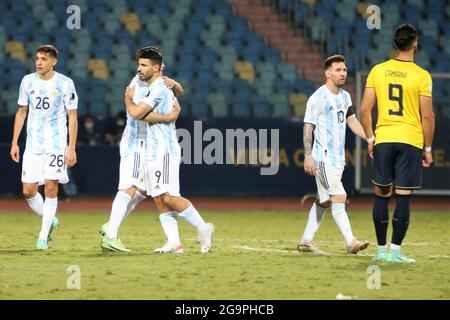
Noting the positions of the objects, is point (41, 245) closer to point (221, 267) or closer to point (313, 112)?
point (221, 267)

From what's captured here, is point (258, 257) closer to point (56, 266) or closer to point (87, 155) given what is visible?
point (56, 266)

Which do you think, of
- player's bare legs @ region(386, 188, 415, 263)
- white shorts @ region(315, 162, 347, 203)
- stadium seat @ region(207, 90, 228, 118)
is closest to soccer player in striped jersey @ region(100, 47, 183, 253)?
white shorts @ region(315, 162, 347, 203)

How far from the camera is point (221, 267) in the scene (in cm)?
948

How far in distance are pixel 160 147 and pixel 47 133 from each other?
4.71 ft

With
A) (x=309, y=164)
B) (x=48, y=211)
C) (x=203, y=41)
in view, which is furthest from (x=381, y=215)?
(x=203, y=41)

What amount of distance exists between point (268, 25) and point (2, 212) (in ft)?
30.3

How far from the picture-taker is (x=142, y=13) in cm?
2336

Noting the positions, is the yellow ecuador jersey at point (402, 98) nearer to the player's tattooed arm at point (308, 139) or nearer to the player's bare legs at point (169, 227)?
the player's tattooed arm at point (308, 139)

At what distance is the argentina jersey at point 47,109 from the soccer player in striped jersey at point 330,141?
8.66 feet

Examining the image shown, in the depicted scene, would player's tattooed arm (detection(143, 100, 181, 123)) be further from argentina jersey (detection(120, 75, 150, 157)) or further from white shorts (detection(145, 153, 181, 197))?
white shorts (detection(145, 153, 181, 197))

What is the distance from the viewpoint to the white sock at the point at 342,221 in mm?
10680

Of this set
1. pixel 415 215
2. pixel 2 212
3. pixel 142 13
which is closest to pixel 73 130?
pixel 2 212

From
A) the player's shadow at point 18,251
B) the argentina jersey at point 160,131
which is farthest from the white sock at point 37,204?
the argentina jersey at point 160,131

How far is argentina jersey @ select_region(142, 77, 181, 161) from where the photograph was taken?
34.4ft
